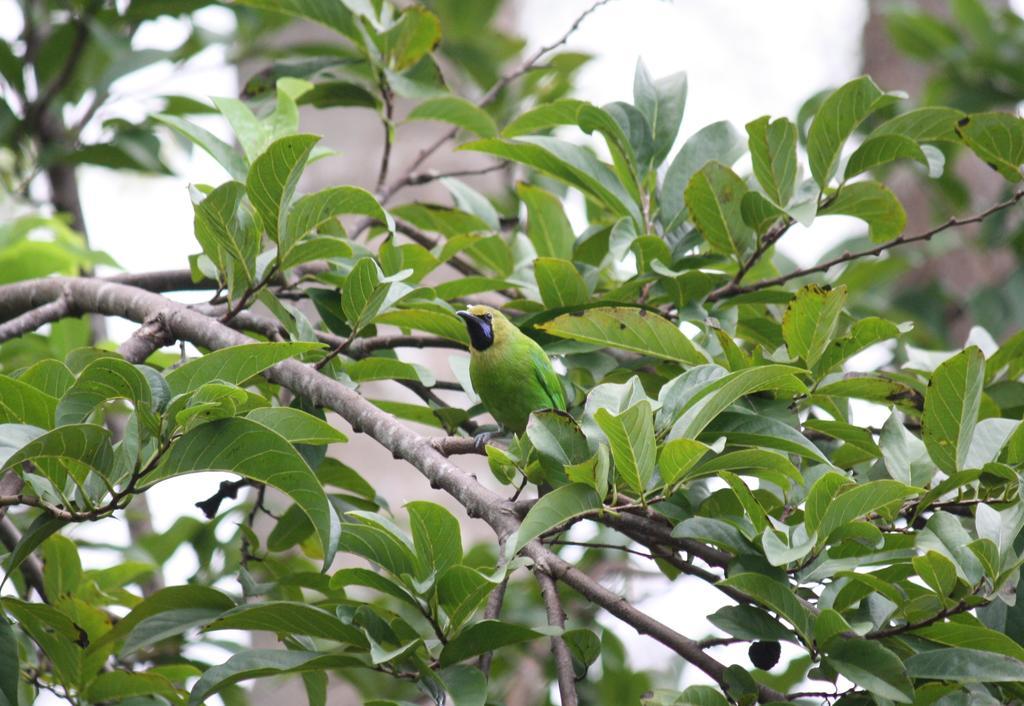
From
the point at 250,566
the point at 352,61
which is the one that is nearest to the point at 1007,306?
the point at 352,61

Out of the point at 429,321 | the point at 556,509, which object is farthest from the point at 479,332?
the point at 556,509

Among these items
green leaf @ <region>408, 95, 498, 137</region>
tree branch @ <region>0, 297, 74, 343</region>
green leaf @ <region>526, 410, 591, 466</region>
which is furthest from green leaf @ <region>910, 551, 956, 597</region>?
tree branch @ <region>0, 297, 74, 343</region>

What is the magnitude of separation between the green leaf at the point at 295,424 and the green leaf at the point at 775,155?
134cm

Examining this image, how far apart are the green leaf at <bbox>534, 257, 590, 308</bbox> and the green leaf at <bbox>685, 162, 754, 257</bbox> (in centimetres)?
36

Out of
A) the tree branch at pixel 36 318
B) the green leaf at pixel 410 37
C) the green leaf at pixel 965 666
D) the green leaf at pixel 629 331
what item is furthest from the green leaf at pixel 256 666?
the green leaf at pixel 410 37

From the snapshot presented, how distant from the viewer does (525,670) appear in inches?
194

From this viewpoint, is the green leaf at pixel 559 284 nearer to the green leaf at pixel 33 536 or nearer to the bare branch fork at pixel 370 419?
the bare branch fork at pixel 370 419

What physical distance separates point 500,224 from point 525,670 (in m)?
2.46

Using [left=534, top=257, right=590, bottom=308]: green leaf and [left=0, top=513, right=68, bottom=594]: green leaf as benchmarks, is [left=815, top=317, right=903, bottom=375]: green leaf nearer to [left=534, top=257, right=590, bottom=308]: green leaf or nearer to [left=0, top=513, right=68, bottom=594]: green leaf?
[left=534, top=257, right=590, bottom=308]: green leaf

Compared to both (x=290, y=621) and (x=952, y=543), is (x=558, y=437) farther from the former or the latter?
(x=952, y=543)

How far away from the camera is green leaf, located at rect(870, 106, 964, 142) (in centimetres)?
263

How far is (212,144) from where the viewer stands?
266cm

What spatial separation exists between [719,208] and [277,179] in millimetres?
1151

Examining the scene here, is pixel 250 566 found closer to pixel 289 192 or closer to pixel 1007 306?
pixel 289 192
